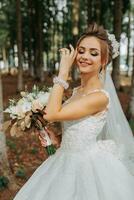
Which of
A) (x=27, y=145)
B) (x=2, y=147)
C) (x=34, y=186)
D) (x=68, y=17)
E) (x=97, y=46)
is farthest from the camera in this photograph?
(x=68, y=17)

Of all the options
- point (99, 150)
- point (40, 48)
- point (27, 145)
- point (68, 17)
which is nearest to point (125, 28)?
point (68, 17)

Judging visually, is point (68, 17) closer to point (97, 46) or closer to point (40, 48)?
point (40, 48)

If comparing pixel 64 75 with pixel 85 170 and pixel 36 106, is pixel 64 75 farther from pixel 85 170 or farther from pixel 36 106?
pixel 85 170

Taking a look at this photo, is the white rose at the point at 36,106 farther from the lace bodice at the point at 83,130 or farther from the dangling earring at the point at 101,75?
the dangling earring at the point at 101,75

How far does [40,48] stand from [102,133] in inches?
839

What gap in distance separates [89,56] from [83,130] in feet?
2.22

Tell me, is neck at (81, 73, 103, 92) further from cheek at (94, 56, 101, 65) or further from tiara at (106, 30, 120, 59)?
tiara at (106, 30, 120, 59)

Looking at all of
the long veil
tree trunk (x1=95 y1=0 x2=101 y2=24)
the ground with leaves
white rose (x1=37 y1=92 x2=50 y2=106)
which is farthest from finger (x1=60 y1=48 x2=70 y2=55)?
tree trunk (x1=95 y1=0 x2=101 y2=24)

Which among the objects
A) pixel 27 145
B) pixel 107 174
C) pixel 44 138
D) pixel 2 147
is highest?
pixel 44 138

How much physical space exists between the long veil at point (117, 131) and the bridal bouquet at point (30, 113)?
0.60 metres

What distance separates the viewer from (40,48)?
25172mm

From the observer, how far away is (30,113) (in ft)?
13.0

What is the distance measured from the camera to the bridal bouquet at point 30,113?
13.0 feet

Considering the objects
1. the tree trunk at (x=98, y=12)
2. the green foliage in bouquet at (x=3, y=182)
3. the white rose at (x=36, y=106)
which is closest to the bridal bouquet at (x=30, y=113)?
the white rose at (x=36, y=106)
